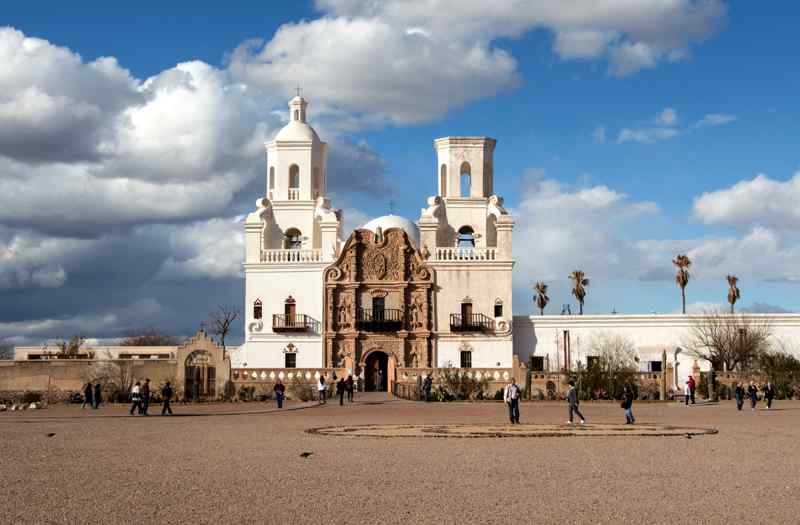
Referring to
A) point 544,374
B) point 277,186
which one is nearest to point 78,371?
point 277,186

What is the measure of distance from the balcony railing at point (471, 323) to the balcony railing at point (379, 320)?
9.01 feet

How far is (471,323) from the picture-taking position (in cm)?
5362

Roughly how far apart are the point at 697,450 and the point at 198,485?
30.7ft

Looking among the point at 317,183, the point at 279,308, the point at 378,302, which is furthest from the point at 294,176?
the point at 378,302

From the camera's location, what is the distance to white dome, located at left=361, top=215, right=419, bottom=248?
5619 centimetres

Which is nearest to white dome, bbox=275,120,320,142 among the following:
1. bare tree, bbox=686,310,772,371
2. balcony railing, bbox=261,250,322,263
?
balcony railing, bbox=261,250,322,263

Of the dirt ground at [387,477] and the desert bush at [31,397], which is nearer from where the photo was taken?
the dirt ground at [387,477]

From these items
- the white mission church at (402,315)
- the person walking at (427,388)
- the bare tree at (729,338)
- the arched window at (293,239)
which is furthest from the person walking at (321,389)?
the bare tree at (729,338)

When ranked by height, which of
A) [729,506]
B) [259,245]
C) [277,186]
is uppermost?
[277,186]

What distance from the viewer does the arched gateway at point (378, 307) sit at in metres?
53.6

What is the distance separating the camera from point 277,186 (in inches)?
2259

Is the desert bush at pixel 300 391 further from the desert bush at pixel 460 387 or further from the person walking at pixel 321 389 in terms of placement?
the desert bush at pixel 460 387

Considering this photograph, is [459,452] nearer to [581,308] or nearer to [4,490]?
[4,490]

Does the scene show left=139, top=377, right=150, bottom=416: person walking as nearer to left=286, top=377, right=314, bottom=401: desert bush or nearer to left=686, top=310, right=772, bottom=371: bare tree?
left=286, top=377, right=314, bottom=401: desert bush
